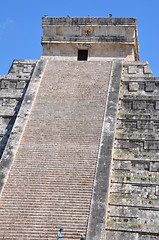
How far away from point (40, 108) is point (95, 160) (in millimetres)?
3461

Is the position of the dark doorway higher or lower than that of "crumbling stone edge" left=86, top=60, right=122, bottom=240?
higher

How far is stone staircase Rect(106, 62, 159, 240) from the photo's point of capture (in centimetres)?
1257

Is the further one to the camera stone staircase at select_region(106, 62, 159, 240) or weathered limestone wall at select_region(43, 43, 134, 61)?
weathered limestone wall at select_region(43, 43, 134, 61)

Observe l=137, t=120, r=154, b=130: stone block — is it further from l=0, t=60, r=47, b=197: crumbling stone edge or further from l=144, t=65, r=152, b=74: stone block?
l=0, t=60, r=47, b=197: crumbling stone edge

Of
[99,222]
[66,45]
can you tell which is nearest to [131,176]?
[99,222]

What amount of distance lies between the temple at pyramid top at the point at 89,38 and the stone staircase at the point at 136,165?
2.77 m

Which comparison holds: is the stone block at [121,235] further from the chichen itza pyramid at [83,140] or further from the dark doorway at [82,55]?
the dark doorway at [82,55]

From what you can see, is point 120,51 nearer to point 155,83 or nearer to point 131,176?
point 155,83

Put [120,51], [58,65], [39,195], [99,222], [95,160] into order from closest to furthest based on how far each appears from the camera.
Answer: [99,222]
[39,195]
[95,160]
[58,65]
[120,51]

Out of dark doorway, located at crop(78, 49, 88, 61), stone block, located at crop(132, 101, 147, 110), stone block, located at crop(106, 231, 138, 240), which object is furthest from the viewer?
dark doorway, located at crop(78, 49, 88, 61)

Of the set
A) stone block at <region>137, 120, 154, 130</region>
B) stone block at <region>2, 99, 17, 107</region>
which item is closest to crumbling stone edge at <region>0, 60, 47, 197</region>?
stone block at <region>2, 99, 17, 107</region>

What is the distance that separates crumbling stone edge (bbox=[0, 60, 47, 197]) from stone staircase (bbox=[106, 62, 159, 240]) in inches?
124

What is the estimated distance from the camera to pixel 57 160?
46.5 feet

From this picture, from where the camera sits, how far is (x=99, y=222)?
12.2 metres
